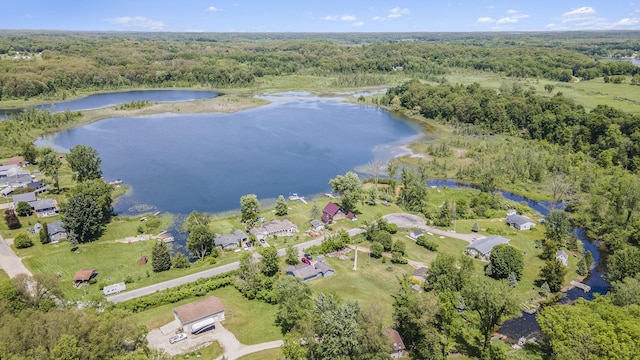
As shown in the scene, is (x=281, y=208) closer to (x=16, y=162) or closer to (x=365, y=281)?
(x=365, y=281)

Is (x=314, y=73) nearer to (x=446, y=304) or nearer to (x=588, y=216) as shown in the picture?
(x=588, y=216)

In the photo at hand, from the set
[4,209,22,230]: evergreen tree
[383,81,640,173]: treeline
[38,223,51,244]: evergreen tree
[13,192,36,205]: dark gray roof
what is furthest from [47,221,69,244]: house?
[383,81,640,173]: treeline

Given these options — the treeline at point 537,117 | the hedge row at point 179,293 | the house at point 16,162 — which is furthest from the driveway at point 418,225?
the house at point 16,162

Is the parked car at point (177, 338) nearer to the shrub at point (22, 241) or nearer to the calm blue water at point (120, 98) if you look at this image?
the shrub at point (22, 241)

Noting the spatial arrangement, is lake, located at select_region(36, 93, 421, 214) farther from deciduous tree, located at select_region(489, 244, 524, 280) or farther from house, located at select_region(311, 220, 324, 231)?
deciduous tree, located at select_region(489, 244, 524, 280)

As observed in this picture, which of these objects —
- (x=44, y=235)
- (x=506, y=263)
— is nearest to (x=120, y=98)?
(x=44, y=235)

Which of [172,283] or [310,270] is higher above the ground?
[172,283]

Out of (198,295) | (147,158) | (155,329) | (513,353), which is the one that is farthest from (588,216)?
(147,158)
